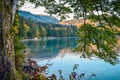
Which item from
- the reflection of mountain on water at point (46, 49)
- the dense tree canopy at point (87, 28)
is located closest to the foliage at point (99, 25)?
the dense tree canopy at point (87, 28)

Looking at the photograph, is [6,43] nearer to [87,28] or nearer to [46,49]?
[87,28]

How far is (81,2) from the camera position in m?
7.24

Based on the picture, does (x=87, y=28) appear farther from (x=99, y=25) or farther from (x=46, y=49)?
(x=46, y=49)

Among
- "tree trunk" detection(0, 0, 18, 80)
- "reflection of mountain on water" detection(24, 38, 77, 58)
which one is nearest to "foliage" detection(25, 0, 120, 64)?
"tree trunk" detection(0, 0, 18, 80)

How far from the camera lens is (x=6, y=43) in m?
6.66

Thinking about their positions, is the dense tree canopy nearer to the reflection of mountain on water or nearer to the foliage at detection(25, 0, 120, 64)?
the foliage at detection(25, 0, 120, 64)

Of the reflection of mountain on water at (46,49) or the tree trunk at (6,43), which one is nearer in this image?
the tree trunk at (6,43)

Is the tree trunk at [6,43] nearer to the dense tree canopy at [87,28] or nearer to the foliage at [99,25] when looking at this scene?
the dense tree canopy at [87,28]

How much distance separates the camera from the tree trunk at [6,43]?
6.61 meters

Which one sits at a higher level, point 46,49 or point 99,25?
point 99,25

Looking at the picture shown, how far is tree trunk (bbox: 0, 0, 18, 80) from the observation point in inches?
260

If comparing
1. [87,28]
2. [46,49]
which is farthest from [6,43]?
[46,49]

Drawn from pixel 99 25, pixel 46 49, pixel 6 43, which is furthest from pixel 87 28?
pixel 46 49

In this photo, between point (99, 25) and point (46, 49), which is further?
point (46, 49)
